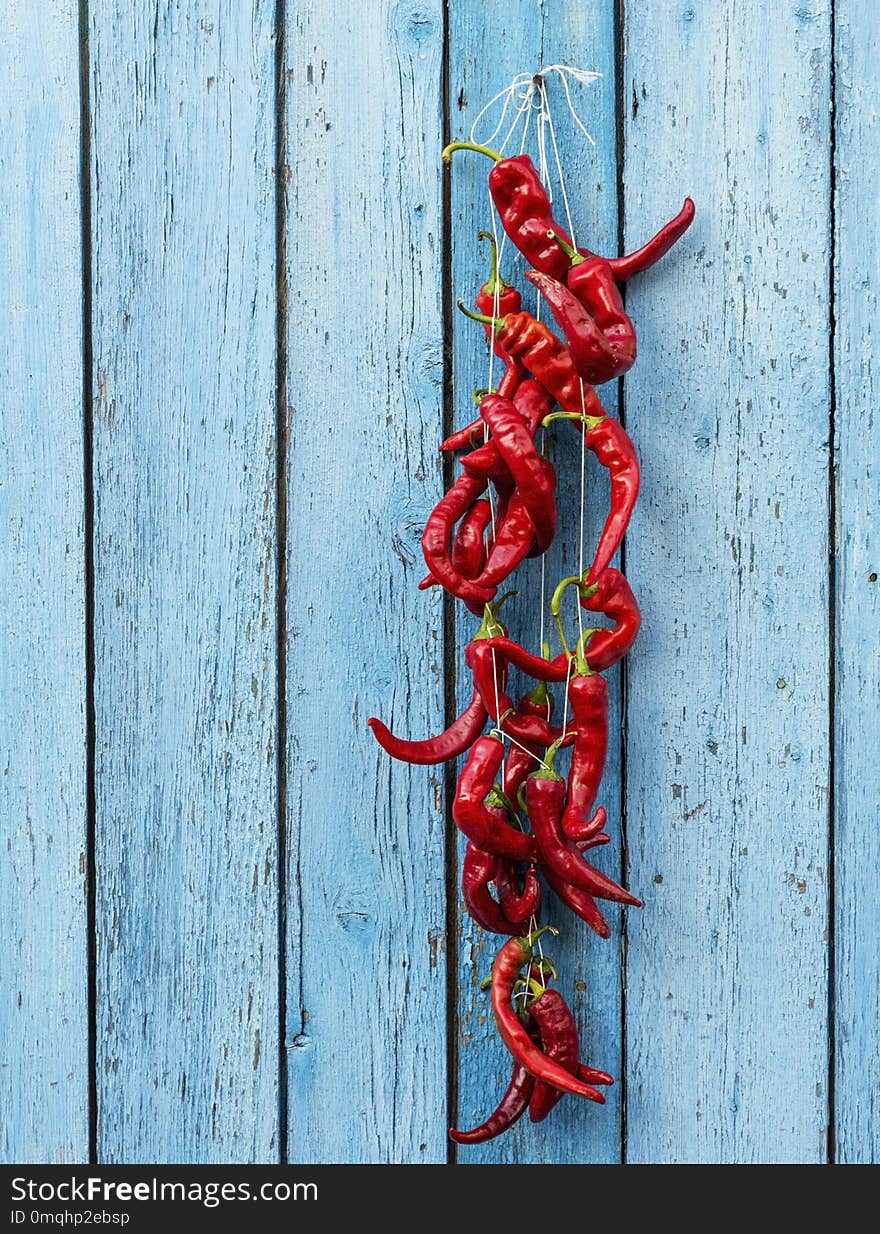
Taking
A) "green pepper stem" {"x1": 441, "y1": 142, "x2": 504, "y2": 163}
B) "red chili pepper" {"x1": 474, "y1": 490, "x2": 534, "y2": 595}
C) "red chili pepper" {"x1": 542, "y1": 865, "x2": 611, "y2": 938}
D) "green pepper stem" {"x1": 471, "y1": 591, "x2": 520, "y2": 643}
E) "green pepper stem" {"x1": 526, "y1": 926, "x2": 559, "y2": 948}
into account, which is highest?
"green pepper stem" {"x1": 441, "y1": 142, "x2": 504, "y2": 163}

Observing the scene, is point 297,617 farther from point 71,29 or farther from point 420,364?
point 71,29

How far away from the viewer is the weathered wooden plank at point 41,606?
1.09 metres

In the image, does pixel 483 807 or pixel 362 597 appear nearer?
pixel 483 807

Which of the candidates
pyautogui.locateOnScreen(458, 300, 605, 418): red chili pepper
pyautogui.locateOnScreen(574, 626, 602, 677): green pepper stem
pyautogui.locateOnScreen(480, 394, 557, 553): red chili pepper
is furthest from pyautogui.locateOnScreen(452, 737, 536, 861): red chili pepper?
pyautogui.locateOnScreen(458, 300, 605, 418): red chili pepper

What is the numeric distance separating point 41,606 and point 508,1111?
72 cm

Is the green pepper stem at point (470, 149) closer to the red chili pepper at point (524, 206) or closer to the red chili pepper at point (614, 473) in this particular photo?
the red chili pepper at point (524, 206)

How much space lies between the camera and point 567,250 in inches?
38.0

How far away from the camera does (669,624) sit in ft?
3.45

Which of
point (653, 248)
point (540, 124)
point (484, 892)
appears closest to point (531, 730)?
point (484, 892)

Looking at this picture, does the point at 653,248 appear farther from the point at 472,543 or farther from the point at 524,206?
the point at 472,543

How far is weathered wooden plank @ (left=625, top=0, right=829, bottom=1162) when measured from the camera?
41.1 inches

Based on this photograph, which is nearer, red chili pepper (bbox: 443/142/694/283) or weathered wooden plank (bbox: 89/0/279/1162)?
red chili pepper (bbox: 443/142/694/283)

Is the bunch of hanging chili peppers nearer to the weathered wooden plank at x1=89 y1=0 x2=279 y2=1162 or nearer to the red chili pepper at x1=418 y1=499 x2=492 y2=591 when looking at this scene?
the red chili pepper at x1=418 y1=499 x2=492 y2=591

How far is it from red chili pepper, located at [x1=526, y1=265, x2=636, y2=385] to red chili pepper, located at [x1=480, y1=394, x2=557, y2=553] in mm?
83
